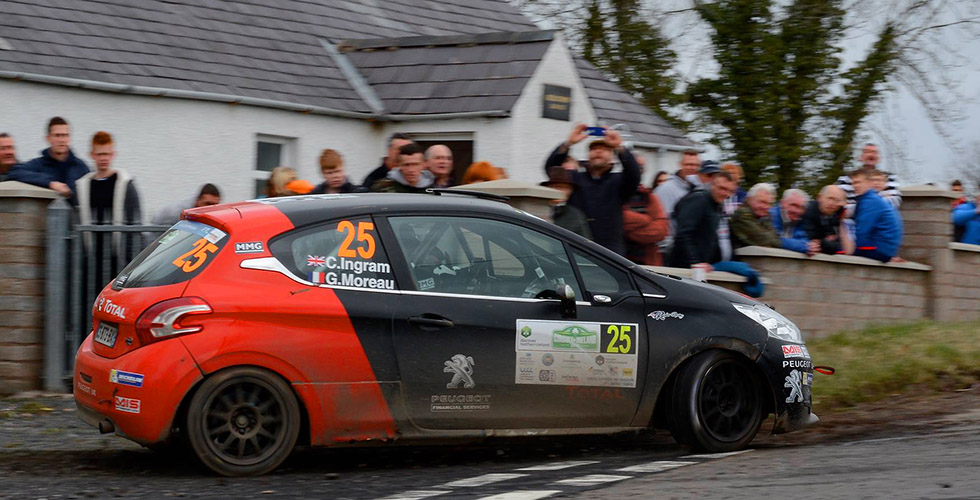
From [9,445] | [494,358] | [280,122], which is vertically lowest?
[9,445]

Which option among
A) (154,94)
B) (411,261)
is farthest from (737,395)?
(154,94)

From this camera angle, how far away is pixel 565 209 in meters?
10.7

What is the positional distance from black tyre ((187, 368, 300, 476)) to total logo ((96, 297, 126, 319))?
26.0 inches

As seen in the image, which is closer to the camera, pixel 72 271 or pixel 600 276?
pixel 600 276

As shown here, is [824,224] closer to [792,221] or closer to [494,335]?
Result: [792,221]

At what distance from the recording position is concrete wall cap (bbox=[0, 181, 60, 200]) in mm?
10273

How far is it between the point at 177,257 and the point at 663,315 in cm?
294

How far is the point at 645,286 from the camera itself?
828cm

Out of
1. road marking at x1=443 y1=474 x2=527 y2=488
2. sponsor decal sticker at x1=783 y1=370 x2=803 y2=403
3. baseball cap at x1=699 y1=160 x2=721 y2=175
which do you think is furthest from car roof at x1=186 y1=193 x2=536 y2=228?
baseball cap at x1=699 y1=160 x2=721 y2=175

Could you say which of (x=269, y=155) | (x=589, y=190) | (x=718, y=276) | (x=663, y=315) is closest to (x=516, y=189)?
(x=589, y=190)

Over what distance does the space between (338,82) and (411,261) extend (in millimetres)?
11180

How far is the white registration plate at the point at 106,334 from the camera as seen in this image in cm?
749

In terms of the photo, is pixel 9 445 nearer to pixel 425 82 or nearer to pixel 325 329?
pixel 325 329

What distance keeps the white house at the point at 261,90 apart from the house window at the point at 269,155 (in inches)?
0.9
